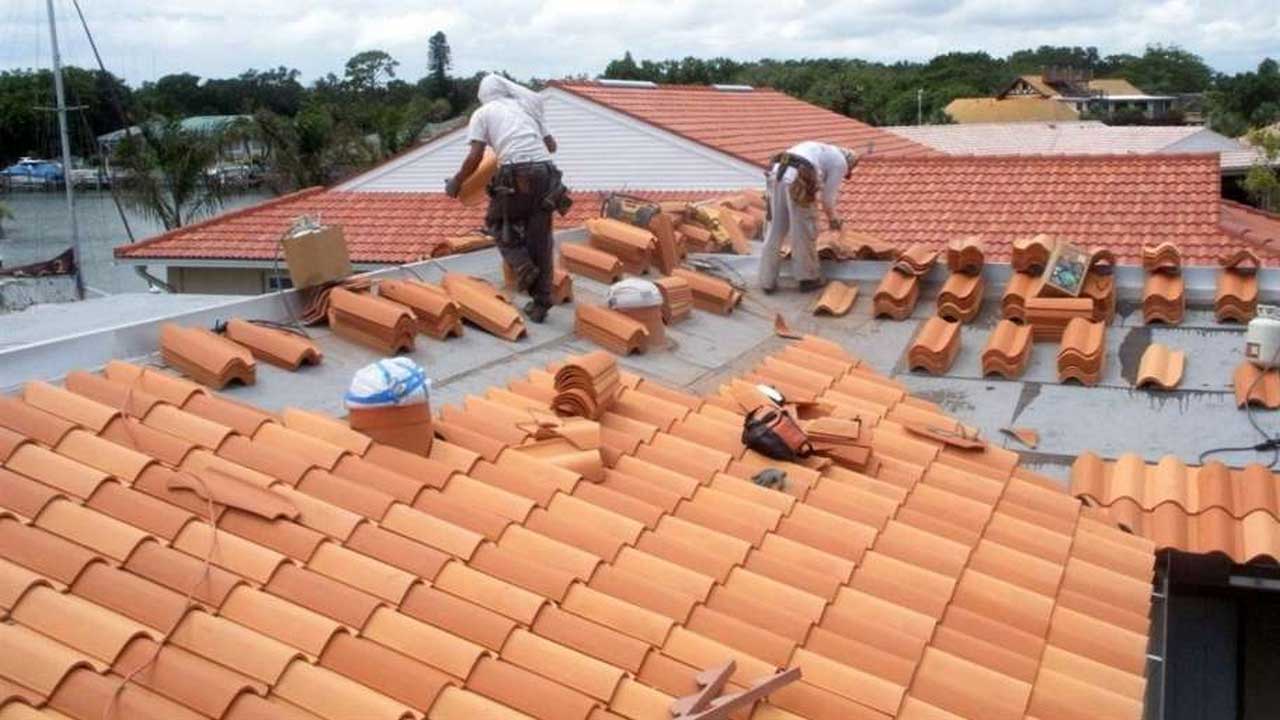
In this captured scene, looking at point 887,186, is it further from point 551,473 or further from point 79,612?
point 79,612

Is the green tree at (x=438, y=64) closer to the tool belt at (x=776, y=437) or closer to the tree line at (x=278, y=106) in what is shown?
the tree line at (x=278, y=106)

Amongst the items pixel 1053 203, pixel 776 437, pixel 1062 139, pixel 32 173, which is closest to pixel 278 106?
pixel 32 173

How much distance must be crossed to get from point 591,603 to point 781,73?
8235cm

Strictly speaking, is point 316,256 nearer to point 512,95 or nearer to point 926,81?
point 512,95

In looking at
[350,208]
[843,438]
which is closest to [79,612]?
[843,438]

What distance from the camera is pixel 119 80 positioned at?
139 ft

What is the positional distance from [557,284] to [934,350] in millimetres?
2490

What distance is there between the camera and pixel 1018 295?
845cm

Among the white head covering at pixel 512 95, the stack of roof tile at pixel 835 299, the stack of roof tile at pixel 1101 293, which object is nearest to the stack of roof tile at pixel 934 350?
the stack of roof tile at pixel 835 299

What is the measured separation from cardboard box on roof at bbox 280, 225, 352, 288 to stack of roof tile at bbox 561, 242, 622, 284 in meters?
2.37

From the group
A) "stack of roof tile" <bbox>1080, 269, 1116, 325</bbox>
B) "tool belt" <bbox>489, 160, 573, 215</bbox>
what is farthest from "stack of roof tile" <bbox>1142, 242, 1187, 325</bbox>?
"tool belt" <bbox>489, 160, 573, 215</bbox>

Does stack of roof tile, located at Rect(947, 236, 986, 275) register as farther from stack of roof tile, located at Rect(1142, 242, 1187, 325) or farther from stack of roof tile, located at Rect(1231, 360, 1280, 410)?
stack of roof tile, located at Rect(1231, 360, 1280, 410)

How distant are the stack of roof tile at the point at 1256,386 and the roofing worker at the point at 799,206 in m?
3.26

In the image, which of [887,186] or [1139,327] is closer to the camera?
[1139,327]
